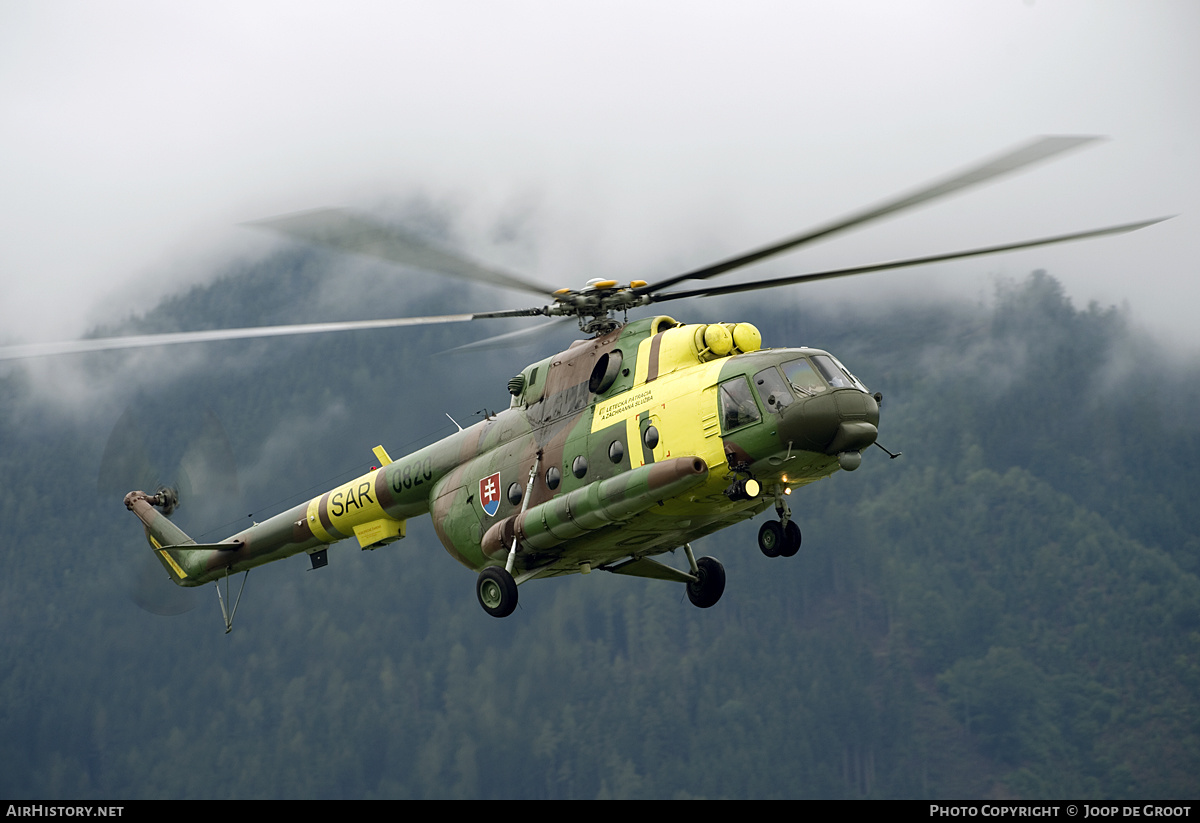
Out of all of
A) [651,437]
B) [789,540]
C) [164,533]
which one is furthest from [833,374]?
[164,533]

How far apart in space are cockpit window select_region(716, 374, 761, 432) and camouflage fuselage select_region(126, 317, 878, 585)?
0.02m

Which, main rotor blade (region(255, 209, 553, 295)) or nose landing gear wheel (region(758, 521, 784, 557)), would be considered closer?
main rotor blade (region(255, 209, 553, 295))

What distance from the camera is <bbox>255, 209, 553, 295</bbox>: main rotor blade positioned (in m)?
19.2

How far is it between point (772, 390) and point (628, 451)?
8.66 feet

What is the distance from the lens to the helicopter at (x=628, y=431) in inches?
786

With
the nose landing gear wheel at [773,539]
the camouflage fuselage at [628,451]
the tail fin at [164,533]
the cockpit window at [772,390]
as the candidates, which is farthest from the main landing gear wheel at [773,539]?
the tail fin at [164,533]

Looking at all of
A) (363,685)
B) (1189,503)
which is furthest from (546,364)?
(1189,503)

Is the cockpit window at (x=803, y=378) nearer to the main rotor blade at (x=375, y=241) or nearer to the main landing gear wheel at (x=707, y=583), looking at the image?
the main rotor blade at (x=375, y=241)

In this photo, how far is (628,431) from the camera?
21547mm

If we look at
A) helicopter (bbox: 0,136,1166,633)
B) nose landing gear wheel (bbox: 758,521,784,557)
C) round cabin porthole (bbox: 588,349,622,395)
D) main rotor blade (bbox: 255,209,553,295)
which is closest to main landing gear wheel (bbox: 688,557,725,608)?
helicopter (bbox: 0,136,1166,633)

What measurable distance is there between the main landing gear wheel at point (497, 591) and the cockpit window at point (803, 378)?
588 cm

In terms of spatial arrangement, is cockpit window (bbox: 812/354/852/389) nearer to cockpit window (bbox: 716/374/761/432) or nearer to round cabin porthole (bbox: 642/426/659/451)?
cockpit window (bbox: 716/374/761/432)

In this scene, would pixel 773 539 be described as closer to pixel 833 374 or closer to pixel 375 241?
pixel 833 374
